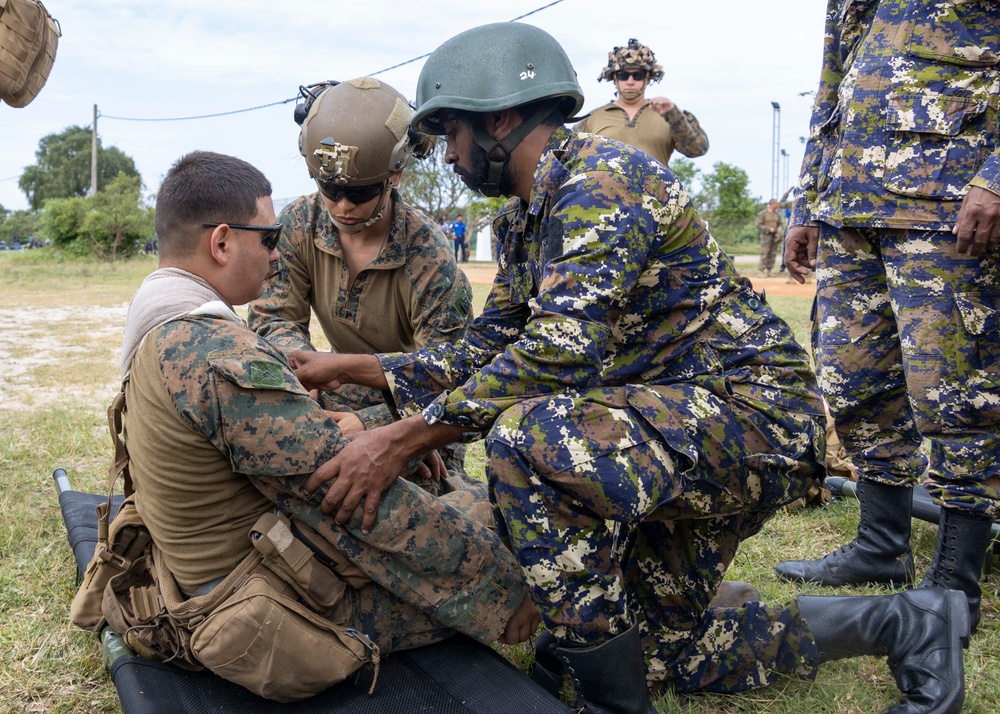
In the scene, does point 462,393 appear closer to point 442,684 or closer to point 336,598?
point 336,598

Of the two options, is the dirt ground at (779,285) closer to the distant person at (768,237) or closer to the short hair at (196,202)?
the distant person at (768,237)

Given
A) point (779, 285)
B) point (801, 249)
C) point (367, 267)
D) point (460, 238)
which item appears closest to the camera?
point (801, 249)

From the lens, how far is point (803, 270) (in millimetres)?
4105

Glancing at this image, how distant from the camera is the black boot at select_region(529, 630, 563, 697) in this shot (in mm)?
2805

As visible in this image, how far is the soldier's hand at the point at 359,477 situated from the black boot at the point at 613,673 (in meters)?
0.68

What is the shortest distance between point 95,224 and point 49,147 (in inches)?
1918

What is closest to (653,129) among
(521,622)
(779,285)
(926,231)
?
(926,231)

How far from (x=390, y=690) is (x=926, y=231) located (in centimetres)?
232

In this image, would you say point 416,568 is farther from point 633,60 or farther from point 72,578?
point 633,60

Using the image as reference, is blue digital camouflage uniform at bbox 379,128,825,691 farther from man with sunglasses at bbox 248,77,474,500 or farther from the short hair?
man with sunglasses at bbox 248,77,474,500

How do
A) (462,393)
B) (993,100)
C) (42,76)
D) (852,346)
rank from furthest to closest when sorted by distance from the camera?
(42,76)
(852,346)
(993,100)
(462,393)

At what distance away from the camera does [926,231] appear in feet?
10.1

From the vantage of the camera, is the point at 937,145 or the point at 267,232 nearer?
the point at 267,232

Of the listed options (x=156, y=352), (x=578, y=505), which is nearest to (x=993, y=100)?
(x=578, y=505)
